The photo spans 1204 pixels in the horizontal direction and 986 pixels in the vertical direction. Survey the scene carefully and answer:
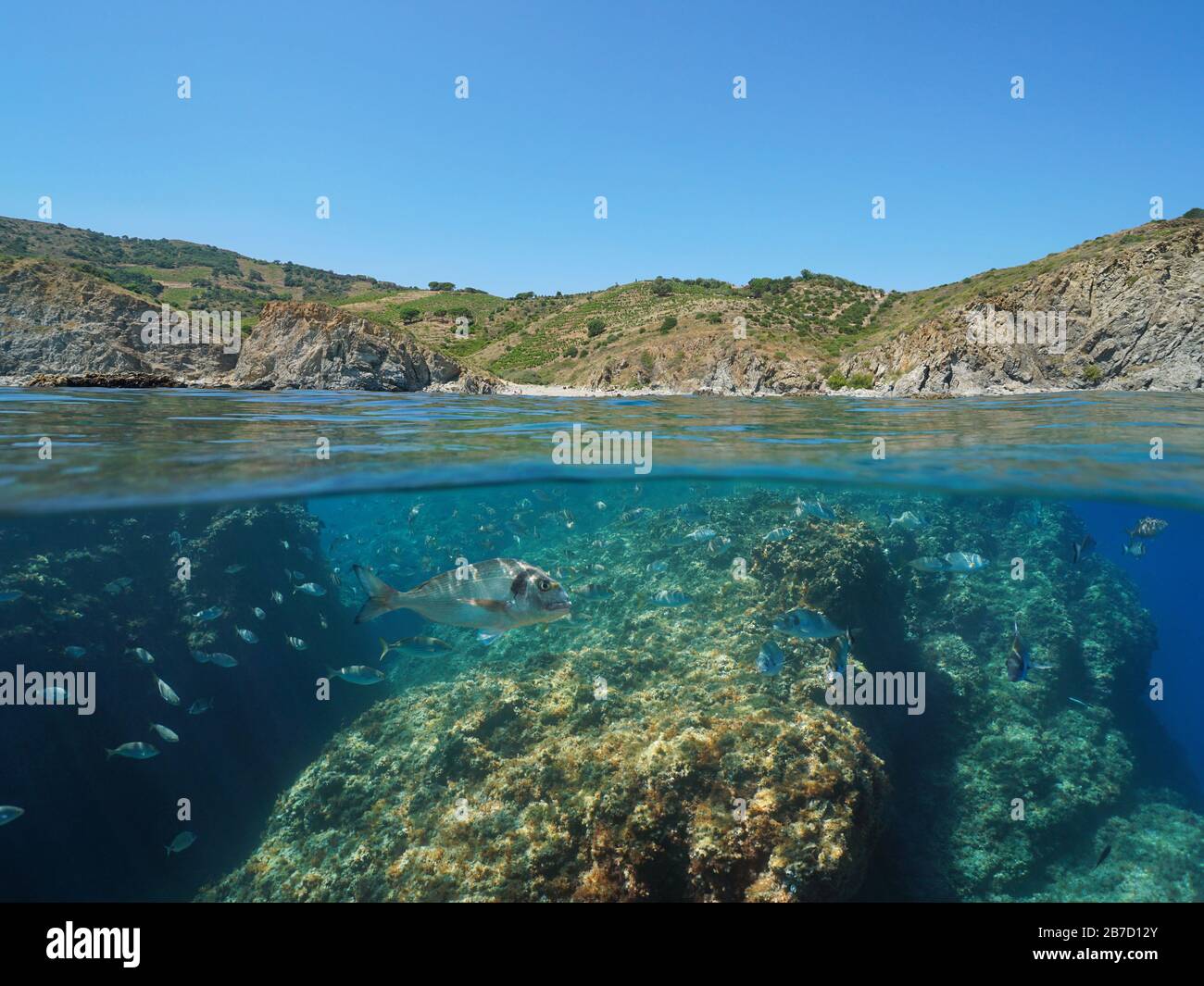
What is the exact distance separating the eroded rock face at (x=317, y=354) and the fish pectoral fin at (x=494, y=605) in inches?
993

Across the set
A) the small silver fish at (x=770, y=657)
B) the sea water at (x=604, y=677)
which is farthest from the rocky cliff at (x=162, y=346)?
the small silver fish at (x=770, y=657)

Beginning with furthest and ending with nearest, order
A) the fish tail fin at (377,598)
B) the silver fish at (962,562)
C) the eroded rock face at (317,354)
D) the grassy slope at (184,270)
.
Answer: the grassy slope at (184,270) < the eroded rock face at (317,354) < the silver fish at (962,562) < the fish tail fin at (377,598)

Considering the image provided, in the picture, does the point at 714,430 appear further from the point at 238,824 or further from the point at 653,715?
the point at 238,824

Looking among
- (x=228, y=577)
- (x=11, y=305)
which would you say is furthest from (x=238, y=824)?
(x=11, y=305)

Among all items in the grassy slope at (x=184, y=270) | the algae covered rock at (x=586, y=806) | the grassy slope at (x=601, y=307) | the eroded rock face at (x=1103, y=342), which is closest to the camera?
the algae covered rock at (x=586, y=806)

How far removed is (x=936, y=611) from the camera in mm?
13523

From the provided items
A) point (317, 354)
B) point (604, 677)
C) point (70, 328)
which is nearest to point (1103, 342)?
point (604, 677)

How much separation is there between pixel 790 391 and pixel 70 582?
114 feet

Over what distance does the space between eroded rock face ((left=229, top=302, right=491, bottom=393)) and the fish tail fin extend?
24568mm

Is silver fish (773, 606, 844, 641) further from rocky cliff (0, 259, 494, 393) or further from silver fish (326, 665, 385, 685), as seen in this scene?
rocky cliff (0, 259, 494, 393)

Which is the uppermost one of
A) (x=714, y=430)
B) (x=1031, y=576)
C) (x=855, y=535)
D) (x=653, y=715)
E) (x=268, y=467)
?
(x=714, y=430)

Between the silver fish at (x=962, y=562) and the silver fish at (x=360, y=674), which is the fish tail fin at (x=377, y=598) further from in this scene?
the silver fish at (x=962, y=562)

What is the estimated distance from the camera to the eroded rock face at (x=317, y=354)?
26516 millimetres

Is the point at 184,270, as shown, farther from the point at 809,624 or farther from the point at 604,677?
the point at 809,624
